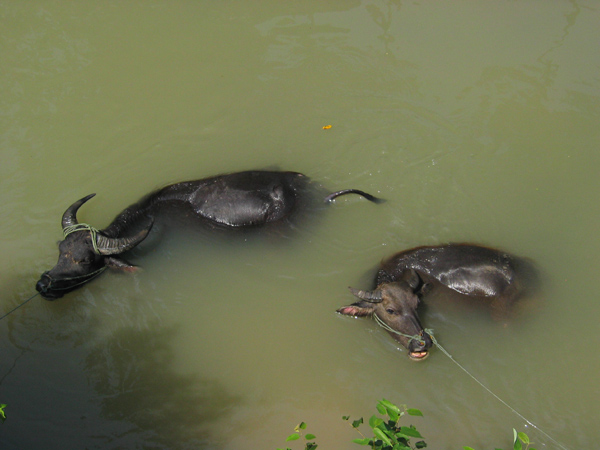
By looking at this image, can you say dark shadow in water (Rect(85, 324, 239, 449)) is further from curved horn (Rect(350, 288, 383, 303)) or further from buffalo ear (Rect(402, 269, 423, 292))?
buffalo ear (Rect(402, 269, 423, 292))

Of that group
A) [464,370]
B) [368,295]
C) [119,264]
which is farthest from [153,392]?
[464,370]

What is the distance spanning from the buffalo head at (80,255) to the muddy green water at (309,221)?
0.64ft

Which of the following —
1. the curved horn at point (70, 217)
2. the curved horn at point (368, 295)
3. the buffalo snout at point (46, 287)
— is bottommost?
the curved horn at point (368, 295)

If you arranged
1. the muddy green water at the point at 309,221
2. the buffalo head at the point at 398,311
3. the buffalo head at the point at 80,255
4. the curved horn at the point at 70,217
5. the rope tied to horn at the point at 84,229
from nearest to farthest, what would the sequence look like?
the muddy green water at the point at 309,221 → the buffalo head at the point at 398,311 → the buffalo head at the point at 80,255 → the rope tied to horn at the point at 84,229 → the curved horn at the point at 70,217

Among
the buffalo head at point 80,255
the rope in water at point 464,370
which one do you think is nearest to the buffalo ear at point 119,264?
the buffalo head at point 80,255

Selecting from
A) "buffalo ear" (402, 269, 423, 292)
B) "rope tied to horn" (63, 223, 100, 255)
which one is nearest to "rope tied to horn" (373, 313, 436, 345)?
"buffalo ear" (402, 269, 423, 292)

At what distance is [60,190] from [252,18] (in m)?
4.10

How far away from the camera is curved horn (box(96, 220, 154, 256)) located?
480 cm

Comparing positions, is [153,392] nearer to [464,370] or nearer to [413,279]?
[413,279]

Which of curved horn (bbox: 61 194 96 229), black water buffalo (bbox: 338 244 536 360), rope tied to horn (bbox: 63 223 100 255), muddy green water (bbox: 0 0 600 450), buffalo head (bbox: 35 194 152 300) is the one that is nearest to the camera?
muddy green water (bbox: 0 0 600 450)

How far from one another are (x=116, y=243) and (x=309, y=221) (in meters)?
2.01

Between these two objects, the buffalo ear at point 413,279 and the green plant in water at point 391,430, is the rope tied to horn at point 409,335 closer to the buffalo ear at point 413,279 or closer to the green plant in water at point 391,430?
the buffalo ear at point 413,279

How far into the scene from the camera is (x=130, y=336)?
4.54 meters

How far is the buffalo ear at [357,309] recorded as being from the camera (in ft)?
14.9
